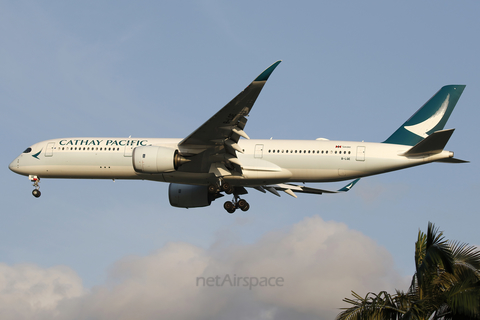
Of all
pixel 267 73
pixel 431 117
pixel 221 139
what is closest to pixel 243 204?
pixel 221 139

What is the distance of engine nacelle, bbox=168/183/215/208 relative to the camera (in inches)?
1399

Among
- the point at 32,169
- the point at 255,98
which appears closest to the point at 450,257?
the point at 255,98

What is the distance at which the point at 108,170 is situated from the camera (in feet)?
106

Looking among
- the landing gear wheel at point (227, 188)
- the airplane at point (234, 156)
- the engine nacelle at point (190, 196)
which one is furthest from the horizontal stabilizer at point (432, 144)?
the engine nacelle at point (190, 196)

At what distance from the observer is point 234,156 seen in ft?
99.8

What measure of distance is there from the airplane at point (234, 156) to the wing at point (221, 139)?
0.05m

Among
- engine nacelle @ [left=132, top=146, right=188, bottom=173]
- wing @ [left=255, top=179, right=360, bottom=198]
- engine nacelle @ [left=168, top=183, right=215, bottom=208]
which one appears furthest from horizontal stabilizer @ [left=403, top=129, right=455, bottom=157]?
engine nacelle @ [left=132, top=146, right=188, bottom=173]

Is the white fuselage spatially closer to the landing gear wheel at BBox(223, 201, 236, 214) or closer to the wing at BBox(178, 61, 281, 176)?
the wing at BBox(178, 61, 281, 176)

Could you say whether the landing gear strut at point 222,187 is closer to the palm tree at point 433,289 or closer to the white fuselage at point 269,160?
the white fuselage at point 269,160

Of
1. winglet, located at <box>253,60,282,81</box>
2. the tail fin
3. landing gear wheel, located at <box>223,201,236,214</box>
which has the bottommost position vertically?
landing gear wheel, located at <box>223,201,236,214</box>

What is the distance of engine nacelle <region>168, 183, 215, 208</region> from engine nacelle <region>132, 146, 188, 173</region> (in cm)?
647

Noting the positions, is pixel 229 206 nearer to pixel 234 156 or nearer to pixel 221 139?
pixel 234 156

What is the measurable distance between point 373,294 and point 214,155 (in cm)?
1508

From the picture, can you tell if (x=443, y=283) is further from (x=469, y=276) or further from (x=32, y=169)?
(x=32, y=169)
